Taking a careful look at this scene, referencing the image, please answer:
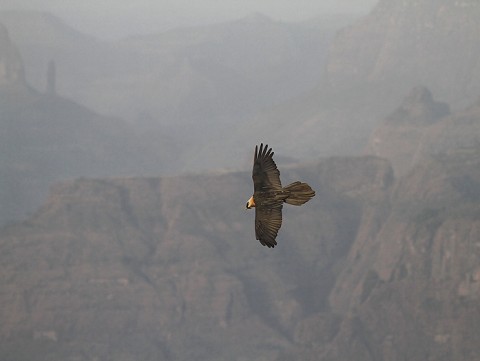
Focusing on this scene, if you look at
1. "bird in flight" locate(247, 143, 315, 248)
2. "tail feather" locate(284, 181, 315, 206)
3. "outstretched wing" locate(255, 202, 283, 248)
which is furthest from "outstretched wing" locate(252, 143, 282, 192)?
"outstretched wing" locate(255, 202, 283, 248)

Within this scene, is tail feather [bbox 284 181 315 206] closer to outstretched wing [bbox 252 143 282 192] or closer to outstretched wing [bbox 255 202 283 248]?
outstretched wing [bbox 252 143 282 192]

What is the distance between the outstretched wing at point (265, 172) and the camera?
159ft

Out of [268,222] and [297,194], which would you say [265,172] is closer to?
[297,194]

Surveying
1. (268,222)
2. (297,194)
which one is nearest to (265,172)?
(297,194)

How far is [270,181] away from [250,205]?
1.07 metres

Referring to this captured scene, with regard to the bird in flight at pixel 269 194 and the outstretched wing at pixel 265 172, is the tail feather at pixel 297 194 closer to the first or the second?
the bird in flight at pixel 269 194

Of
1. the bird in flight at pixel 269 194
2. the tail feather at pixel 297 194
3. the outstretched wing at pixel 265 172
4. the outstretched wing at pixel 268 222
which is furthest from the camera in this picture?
the outstretched wing at pixel 268 222

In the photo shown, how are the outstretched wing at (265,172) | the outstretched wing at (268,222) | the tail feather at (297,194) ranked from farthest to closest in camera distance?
the outstretched wing at (268,222), the outstretched wing at (265,172), the tail feather at (297,194)

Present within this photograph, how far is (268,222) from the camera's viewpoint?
161 ft

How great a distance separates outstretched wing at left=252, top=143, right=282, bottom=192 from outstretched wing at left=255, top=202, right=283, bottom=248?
2.32ft

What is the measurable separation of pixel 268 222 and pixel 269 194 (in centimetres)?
111

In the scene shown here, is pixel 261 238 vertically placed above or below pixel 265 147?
below

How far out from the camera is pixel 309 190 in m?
47.5

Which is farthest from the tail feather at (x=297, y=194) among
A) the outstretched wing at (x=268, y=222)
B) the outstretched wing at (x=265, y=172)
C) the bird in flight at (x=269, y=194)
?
the outstretched wing at (x=268, y=222)
